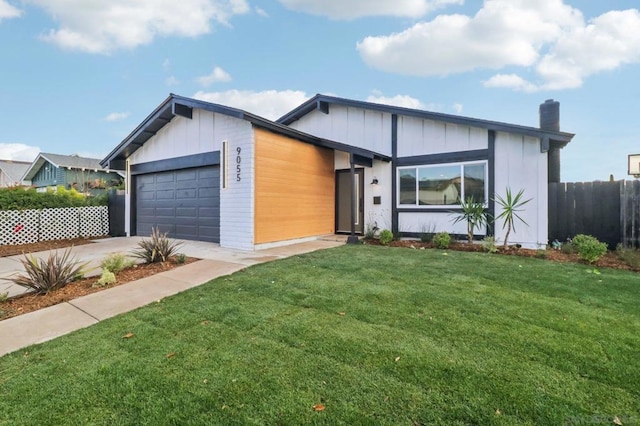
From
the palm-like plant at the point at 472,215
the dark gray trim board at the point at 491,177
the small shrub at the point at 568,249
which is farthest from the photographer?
the dark gray trim board at the point at 491,177

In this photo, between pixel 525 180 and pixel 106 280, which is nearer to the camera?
pixel 106 280

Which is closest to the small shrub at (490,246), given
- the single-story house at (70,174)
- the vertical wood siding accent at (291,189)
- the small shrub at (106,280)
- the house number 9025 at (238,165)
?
the vertical wood siding accent at (291,189)

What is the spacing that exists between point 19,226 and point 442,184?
45.6ft

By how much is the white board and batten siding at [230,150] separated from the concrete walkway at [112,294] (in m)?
0.65

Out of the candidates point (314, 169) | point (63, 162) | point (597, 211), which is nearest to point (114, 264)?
point (314, 169)

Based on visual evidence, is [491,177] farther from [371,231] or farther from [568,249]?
[371,231]

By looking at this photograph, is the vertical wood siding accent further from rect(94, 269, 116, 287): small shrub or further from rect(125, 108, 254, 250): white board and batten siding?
rect(94, 269, 116, 287): small shrub

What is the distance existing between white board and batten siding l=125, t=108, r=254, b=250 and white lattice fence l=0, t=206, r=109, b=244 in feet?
16.0

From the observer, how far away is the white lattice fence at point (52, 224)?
10.2 meters

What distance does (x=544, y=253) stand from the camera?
720 cm

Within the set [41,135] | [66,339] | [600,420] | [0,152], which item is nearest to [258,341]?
[66,339]

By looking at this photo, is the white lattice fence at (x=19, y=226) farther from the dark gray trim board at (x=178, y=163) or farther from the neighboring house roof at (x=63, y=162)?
the neighboring house roof at (x=63, y=162)

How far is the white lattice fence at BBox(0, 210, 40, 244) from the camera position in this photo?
1009 centimetres

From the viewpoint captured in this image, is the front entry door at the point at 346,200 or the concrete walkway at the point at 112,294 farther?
the front entry door at the point at 346,200
